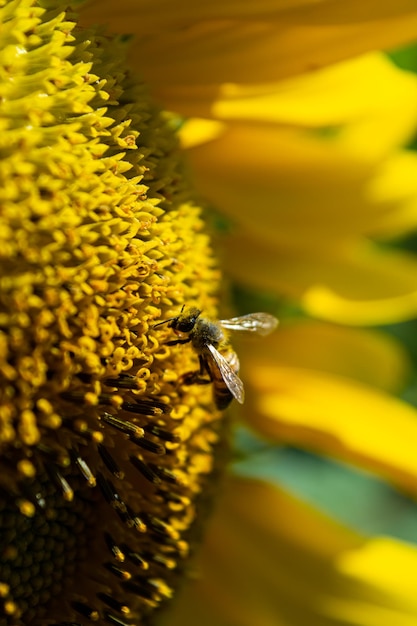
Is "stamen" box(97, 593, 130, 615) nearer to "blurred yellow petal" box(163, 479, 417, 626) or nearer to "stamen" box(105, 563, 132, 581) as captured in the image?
"stamen" box(105, 563, 132, 581)

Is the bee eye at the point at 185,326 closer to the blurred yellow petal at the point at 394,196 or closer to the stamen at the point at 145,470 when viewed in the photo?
the stamen at the point at 145,470

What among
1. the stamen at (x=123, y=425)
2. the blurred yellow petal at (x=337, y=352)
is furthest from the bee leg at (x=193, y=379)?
Answer: the blurred yellow petal at (x=337, y=352)

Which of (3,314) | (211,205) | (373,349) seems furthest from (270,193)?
(3,314)

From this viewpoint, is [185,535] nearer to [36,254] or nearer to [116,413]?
[116,413]

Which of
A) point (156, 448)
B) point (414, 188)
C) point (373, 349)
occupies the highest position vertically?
point (156, 448)

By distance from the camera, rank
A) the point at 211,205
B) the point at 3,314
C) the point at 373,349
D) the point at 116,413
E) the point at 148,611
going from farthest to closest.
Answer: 1. the point at 373,349
2. the point at 211,205
3. the point at 148,611
4. the point at 116,413
5. the point at 3,314

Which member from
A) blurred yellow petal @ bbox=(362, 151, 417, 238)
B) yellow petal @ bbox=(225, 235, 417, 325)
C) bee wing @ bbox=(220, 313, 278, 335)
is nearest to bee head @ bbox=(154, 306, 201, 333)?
bee wing @ bbox=(220, 313, 278, 335)
